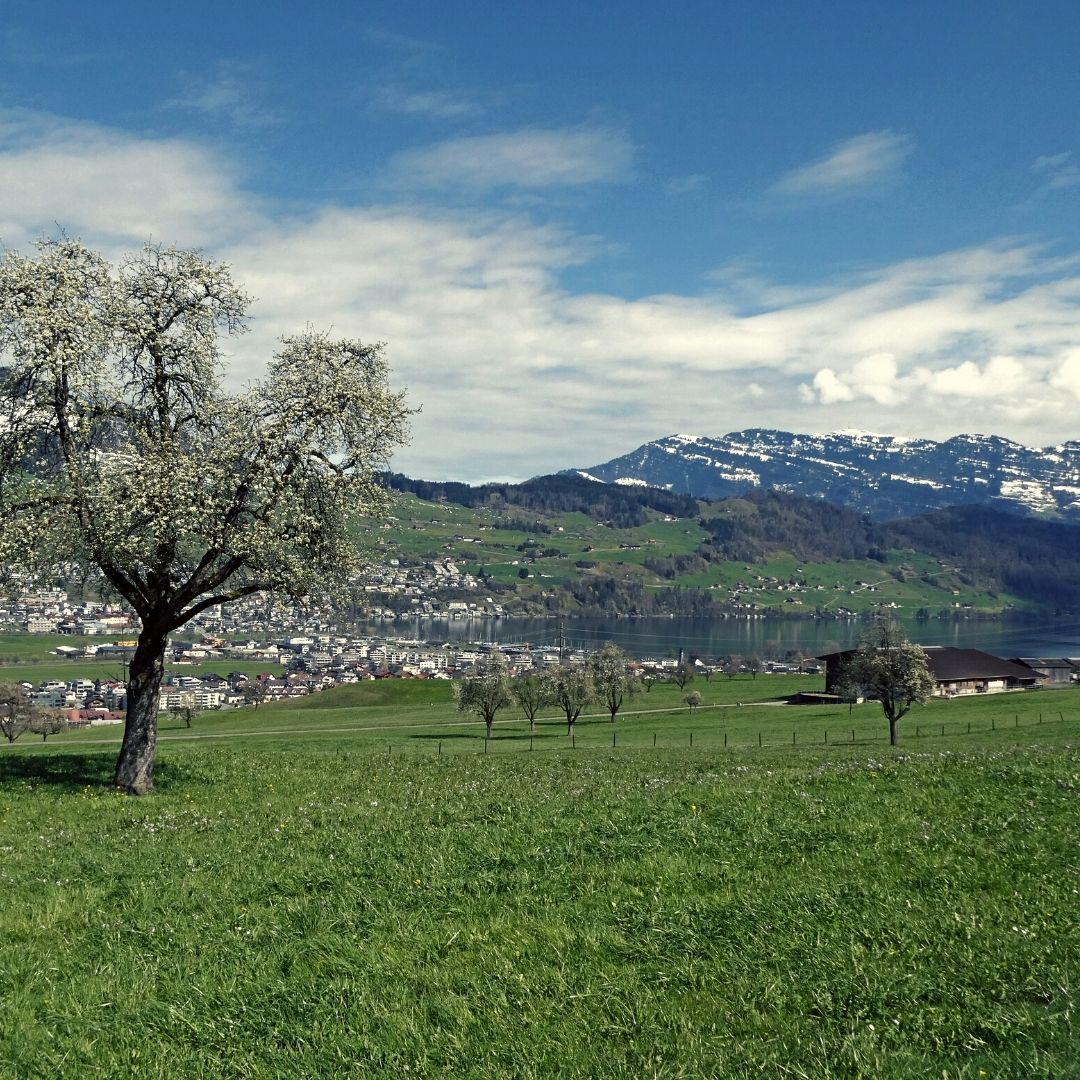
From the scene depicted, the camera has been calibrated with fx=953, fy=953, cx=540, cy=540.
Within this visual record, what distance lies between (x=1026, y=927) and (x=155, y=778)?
78.8 ft

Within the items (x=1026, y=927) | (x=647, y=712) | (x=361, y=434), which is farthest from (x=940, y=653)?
(x=1026, y=927)

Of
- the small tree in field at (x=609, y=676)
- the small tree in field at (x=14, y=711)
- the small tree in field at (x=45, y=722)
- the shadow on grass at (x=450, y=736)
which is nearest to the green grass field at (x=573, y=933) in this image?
the shadow on grass at (x=450, y=736)

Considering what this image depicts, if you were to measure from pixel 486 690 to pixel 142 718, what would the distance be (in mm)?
61605

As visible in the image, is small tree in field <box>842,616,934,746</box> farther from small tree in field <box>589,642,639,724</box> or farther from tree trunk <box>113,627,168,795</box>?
tree trunk <box>113,627,168,795</box>

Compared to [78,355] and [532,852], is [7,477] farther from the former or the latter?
[532,852]

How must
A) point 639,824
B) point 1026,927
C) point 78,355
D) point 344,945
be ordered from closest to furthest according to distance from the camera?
point 1026,927, point 344,945, point 639,824, point 78,355

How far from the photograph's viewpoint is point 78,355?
2508cm

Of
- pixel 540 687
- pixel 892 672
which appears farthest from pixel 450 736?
pixel 892 672

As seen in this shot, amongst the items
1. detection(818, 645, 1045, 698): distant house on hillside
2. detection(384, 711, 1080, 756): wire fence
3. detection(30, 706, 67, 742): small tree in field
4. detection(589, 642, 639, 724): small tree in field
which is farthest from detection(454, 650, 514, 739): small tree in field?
detection(818, 645, 1045, 698): distant house on hillside

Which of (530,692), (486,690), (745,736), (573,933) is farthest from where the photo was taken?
(530,692)

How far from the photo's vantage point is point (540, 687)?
9319 cm

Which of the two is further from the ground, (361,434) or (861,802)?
(361,434)

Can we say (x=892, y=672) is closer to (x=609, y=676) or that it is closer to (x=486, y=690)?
(x=486, y=690)

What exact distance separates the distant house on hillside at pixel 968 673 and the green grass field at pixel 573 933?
116 meters
